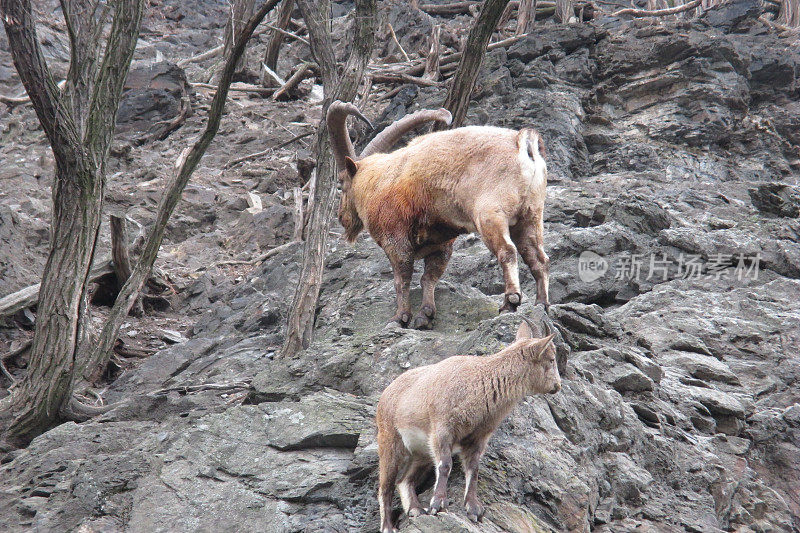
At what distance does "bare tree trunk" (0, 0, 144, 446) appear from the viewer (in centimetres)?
704

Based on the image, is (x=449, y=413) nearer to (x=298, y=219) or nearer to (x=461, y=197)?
(x=461, y=197)

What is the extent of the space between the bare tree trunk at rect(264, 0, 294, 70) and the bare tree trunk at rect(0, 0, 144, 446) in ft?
36.7

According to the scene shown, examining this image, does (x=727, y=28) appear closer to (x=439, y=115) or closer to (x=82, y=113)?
(x=439, y=115)

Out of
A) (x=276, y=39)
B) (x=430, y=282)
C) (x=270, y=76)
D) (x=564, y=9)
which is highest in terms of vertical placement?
(x=564, y=9)

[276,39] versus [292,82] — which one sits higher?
[276,39]

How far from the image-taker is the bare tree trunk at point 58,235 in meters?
7.04

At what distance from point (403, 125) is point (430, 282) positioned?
82.8 inches

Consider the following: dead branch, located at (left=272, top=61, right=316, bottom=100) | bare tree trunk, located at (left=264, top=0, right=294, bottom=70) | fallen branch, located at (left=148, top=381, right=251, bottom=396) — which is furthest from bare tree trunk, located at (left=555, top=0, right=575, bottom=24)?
fallen branch, located at (left=148, top=381, right=251, bottom=396)

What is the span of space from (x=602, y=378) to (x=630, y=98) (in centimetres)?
875

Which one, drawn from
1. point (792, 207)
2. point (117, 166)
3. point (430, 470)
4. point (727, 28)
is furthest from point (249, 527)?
point (727, 28)

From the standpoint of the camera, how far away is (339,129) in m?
8.25

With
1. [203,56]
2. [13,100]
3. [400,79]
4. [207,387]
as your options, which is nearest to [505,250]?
[207,387]

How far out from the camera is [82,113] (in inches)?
306

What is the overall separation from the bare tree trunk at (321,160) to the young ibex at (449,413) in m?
3.47
